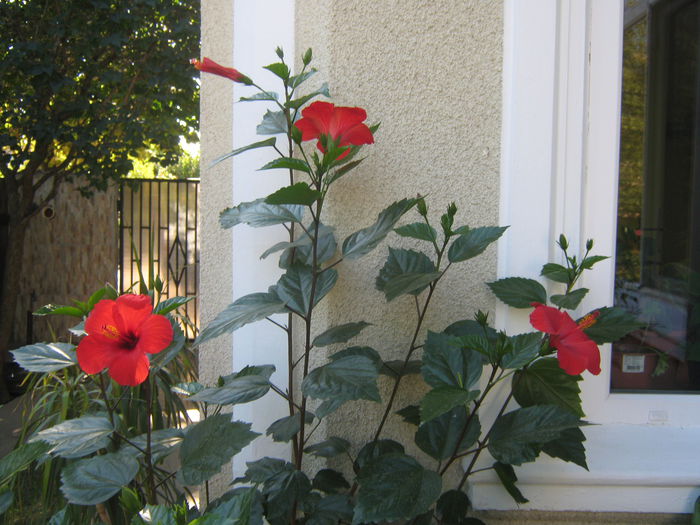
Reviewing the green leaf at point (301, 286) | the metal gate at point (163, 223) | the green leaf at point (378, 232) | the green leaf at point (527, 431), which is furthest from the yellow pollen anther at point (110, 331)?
the metal gate at point (163, 223)

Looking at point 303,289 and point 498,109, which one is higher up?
point 498,109

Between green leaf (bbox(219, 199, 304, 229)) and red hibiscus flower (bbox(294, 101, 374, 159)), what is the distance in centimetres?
17

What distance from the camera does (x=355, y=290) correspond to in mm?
1627

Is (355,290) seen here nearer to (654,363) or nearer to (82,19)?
(654,363)

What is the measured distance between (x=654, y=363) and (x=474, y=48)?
3.33 ft

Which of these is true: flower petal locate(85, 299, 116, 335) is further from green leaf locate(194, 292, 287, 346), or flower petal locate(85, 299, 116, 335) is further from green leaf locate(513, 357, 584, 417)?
green leaf locate(513, 357, 584, 417)

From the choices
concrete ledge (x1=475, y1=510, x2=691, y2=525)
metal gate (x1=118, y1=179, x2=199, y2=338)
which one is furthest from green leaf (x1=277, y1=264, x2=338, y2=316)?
metal gate (x1=118, y1=179, x2=199, y2=338)

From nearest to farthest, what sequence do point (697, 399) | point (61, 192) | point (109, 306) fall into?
point (109, 306), point (697, 399), point (61, 192)

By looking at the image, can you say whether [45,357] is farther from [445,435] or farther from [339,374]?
[445,435]

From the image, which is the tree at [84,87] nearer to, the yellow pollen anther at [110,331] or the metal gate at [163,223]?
the metal gate at [163,223]

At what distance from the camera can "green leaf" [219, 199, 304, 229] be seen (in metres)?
1.35

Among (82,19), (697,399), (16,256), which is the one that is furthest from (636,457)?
(16,256)

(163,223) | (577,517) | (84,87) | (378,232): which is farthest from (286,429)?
(163,223)

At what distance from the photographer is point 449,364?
1298mm
